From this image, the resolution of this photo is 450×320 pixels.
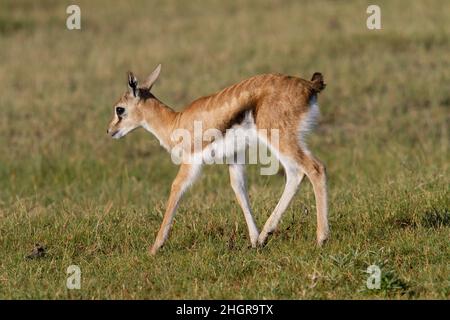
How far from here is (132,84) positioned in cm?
831

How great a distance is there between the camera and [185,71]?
17250 mm

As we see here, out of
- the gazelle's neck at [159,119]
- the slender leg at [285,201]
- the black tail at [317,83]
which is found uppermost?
the black tail at [317,83]

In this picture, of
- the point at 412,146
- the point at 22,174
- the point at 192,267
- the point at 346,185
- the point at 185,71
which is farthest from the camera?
the point at 185,71

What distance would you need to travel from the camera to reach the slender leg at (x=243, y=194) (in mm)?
7707

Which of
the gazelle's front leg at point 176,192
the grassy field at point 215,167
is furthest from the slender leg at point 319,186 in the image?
the gazelle's front leg at point 176,192

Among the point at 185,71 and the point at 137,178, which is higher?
the point at 185,71

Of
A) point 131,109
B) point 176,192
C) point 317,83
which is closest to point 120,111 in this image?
point 131,109

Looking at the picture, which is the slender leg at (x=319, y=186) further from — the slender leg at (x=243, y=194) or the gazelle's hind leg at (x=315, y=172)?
the slender leg at (x=243, y=194)

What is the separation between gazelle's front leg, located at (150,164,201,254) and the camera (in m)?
7.53

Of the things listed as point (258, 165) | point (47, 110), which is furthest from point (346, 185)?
point (47, 110)

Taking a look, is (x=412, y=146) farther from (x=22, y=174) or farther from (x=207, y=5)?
(x=207, y=5)

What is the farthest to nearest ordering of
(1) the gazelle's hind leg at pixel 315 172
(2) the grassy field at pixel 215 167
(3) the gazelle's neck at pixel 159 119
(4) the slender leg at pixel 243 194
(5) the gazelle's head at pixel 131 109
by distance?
(5) the gazelle's head at pixel 131 109 → (3) the gazelle's neck at pixel 159 119 → (4) the slender leg at pixel 243 194 → (1) the gazelle's hind leg at pixel 315 172 → (2) the grassy field at pixel 215 167
